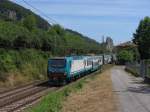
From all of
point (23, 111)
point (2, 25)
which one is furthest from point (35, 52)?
point (23, 111)

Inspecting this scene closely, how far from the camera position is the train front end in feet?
141

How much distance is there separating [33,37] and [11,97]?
27281mm

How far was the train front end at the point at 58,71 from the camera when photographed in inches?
1689

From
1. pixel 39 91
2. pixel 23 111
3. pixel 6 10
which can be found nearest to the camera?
pixel 23 111

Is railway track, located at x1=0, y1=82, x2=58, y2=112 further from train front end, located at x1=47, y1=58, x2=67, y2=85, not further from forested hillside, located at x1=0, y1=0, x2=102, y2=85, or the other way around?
forested hillside, located at x1=0, y1=0, x2=102, y2=85

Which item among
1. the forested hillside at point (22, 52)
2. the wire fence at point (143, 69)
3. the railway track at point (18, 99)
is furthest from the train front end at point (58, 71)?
the wire fence at point (143, 69)

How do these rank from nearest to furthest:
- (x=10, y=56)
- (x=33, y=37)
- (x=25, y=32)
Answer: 1. (x=10, y=56)
2. (x=25, y=32)
3. (x=33, y=37)

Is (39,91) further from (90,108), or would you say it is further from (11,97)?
(90,108)

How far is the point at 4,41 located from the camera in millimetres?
47188

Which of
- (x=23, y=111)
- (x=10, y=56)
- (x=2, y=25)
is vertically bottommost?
(x=23, y=111)

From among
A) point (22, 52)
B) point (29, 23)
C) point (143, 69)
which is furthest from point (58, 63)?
point (29, 23)

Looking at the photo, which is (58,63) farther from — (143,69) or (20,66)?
(143,69)

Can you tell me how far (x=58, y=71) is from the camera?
141ft

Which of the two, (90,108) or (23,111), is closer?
(90,108)
